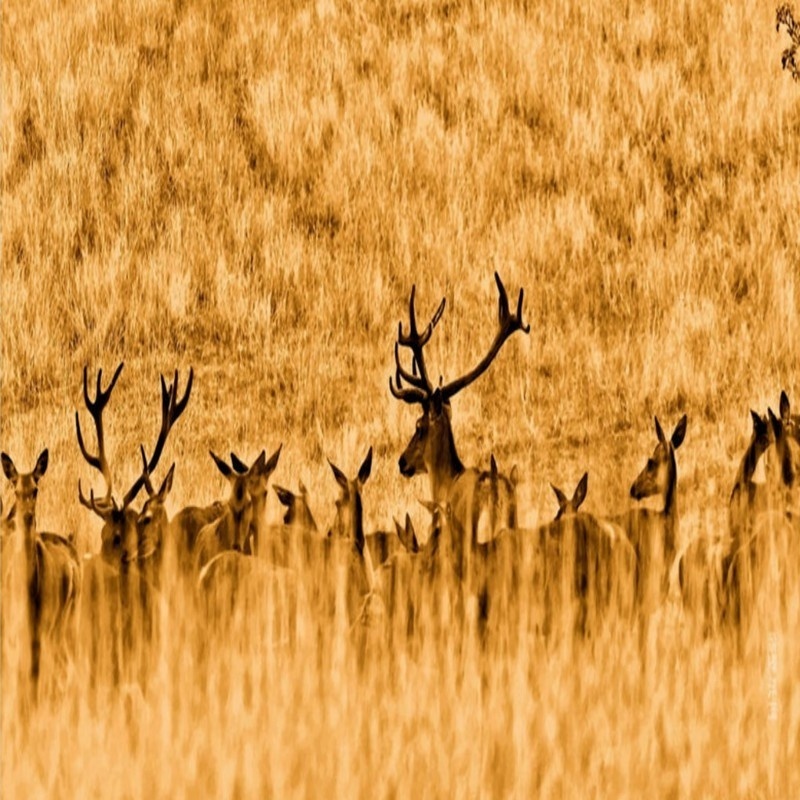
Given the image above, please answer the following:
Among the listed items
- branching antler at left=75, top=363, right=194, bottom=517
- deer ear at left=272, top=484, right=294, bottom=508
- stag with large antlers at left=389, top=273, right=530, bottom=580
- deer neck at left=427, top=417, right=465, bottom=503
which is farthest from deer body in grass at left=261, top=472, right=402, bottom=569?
deer neck at left=427, top=417, right=465, bottom=503

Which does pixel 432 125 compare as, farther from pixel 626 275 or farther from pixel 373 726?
pixel 373 726

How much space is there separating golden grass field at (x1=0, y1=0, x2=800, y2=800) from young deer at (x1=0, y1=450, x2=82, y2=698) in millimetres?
A: 102

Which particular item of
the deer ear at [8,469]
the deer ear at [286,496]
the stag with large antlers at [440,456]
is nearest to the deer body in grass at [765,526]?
the stag with large antlers at [440,456]

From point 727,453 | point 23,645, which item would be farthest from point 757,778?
point 727,453

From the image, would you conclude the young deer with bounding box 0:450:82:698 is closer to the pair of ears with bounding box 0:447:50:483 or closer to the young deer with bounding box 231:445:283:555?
the pair of ears with bounding box 0:447:50:483

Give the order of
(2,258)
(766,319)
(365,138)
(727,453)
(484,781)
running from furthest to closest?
(365,138) < (2,258) < (766,319) < (727,453) < (484,781)

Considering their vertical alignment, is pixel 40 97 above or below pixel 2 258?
above

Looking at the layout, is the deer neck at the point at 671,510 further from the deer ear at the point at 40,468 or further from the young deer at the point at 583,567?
the deer ear at the point at 40,468

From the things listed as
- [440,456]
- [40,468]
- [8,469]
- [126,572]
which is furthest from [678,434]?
[8,469]

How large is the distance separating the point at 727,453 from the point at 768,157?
5365 mm

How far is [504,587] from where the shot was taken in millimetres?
6957

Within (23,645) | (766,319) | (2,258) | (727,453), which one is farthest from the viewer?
(2,258)

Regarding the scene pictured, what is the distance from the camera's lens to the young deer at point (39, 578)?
6.79m

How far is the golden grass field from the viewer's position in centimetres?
646
